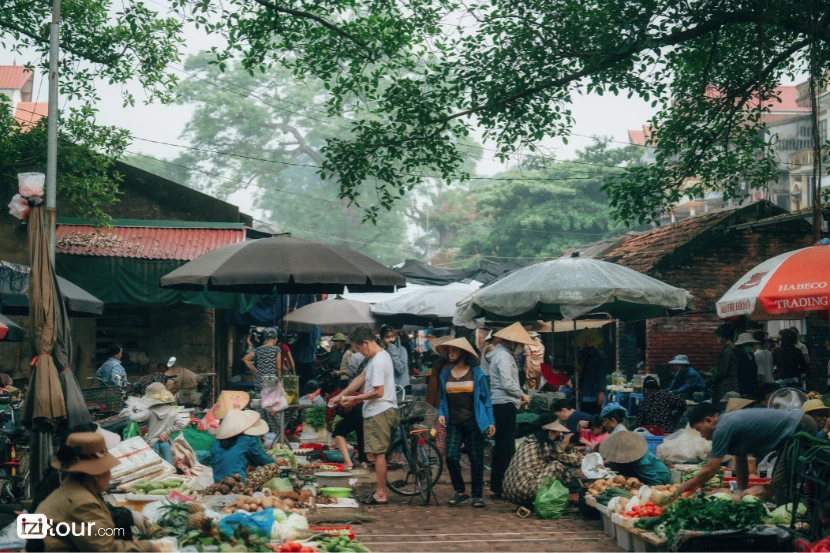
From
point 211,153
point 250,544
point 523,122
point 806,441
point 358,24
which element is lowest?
point 250,544

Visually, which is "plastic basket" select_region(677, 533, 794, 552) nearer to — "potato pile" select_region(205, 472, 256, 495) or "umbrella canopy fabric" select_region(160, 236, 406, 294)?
"potato pile" select_region(205, 472, 256, 495)

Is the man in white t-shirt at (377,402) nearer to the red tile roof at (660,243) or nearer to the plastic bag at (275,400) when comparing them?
the plastic bag at (275,400)

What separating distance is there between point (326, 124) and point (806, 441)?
6002 centimetres

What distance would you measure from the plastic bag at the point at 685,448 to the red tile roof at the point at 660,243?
9.88 metres

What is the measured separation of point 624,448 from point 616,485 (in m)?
0.57

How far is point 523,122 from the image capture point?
15.6m

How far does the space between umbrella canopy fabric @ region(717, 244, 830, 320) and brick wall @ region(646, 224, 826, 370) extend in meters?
10.8

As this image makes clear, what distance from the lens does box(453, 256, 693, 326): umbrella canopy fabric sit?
11.6 meters

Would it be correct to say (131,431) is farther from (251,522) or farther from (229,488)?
(251,522)

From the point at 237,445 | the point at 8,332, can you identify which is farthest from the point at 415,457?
the point at 8,332

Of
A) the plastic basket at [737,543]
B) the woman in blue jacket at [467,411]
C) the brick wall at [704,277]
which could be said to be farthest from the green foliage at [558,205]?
the plastic basket at [737,543]

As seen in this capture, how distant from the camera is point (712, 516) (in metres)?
6.91

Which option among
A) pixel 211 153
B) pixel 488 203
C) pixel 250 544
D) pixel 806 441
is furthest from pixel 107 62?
pixel 211 153

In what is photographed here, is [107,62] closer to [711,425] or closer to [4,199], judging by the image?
[4,199]
